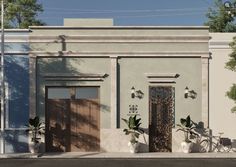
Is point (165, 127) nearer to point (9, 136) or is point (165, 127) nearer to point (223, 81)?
point (223, 81)

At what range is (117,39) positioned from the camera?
2444 cm

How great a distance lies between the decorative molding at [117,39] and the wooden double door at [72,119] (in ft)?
7.16

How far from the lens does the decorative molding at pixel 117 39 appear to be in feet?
79.8

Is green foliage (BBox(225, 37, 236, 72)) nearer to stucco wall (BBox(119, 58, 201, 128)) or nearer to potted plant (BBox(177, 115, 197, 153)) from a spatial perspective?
stucco wall (BBox(119, 58, 201, 128))

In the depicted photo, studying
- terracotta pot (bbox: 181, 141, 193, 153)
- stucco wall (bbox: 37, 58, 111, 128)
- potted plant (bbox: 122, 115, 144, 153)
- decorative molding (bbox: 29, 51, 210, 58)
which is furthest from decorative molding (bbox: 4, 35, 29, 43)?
terracotta pot (bbox: 181, 141, 193, 153)

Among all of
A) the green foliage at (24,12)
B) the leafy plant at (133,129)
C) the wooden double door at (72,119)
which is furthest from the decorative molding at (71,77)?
the green foliage at (24,12)

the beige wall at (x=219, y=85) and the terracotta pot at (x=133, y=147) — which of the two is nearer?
the terracotta pot at (x=133, y=147)

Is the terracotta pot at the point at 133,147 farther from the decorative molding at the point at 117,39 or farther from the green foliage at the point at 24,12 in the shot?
the green foliage at the point at 24,12

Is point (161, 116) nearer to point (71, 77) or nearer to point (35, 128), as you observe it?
point (71, 77)

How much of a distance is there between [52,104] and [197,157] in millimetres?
6968

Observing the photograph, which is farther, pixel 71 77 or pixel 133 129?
pixel 71 77

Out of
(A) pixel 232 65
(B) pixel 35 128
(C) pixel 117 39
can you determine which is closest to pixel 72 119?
(B) pixel 35 128
